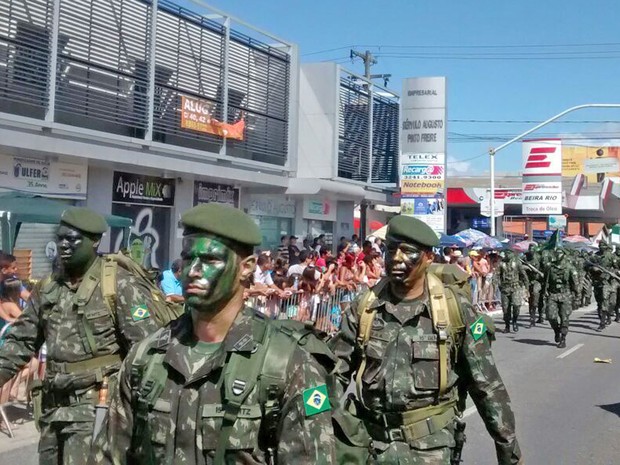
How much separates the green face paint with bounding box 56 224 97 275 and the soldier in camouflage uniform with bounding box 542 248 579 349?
35.7 ft

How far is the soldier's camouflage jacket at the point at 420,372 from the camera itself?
3797 mm

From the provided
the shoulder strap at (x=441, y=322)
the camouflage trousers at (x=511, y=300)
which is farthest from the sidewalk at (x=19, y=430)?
the camouflage trousers at (x=511, y=300)

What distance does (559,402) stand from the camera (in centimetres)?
891

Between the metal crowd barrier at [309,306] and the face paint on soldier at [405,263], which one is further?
the metal crowd barrier at [309,306]

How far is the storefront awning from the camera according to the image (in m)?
19.4

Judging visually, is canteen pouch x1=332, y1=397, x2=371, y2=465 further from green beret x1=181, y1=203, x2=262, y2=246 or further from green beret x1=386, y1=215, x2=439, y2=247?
green beret x1=386, y1=215, x2=439, y2=247

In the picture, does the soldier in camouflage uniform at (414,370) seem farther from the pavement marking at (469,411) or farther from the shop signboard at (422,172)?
the shop signboard at (422,172)

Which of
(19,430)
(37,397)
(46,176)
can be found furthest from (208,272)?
(46,176)

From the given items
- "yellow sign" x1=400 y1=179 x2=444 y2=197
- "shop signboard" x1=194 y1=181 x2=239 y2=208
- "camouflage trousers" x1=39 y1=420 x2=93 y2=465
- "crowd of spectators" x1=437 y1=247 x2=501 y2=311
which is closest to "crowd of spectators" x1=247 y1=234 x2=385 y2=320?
"yellow sign" x1=400 y1=179 x2=444 y2=197

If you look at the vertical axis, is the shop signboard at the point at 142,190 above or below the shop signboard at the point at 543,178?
below

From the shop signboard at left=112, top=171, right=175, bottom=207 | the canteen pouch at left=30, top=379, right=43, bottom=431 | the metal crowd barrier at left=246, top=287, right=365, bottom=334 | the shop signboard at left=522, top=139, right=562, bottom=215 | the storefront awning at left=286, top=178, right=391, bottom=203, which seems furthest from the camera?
the shop signboard at left=522, top=139, right=562, bottom=215

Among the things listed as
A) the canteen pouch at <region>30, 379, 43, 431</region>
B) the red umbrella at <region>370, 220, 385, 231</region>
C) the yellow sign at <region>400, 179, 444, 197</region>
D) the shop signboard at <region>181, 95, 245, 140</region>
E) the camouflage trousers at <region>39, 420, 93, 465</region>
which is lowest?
the camouflage trousers at <region>39, 420, 93, 465</region>

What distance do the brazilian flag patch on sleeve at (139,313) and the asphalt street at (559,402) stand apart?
344 cm

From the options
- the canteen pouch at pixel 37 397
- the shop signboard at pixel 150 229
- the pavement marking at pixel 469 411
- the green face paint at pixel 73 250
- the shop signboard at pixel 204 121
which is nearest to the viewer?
the canteen pouch at pixel 37 397
